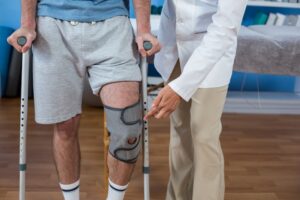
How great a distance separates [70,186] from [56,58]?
0.52 metres

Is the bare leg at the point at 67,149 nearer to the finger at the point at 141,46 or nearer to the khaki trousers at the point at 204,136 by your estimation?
the finger at the point at 141,46

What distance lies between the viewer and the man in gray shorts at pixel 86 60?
138 centimetres

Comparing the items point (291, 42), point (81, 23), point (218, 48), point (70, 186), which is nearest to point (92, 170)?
point (70, 186)

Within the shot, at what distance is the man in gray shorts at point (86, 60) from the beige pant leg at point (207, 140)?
218 millimetres

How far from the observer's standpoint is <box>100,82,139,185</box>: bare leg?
1.40 m

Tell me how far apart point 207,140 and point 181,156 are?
30 cm

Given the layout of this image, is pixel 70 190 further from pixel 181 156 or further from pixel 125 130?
pixel 181 156

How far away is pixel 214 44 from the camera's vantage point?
4.15ft

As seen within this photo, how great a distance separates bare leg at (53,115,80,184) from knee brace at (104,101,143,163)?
0.17 metres

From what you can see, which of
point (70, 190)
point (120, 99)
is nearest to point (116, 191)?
A: point (70, 190)

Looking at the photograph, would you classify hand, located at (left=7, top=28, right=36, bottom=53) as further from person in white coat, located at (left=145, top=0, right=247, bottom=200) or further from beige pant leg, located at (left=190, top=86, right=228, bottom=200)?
Result: beige pant leg, located at (left=190, top=86, right=228, bottom=200)

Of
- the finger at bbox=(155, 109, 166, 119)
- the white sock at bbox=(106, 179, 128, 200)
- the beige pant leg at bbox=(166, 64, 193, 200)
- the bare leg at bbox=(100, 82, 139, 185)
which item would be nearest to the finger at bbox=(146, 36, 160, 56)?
the bare leg at bbox=(100, 82, 139, 185)

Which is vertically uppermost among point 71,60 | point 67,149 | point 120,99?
point 71,60

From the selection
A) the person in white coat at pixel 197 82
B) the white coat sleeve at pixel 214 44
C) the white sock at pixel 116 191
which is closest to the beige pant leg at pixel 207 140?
the person in white coat at pixel 197 82
